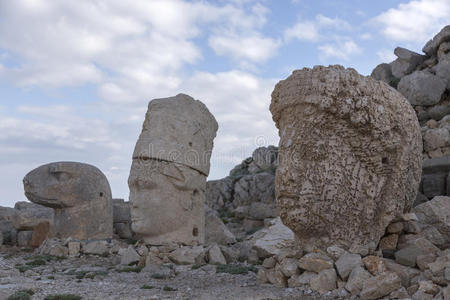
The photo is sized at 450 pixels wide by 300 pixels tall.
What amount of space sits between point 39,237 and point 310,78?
898 cm

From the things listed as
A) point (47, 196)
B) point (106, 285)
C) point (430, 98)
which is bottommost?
point (106, 285)

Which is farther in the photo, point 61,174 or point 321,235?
point 61,174

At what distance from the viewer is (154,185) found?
8.20m

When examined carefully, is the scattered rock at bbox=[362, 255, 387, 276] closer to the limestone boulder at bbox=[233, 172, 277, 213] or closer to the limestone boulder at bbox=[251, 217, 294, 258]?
the limestone boulder at bbox=[251, 217, 294, 258]

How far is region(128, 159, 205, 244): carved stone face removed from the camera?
8.20 metres

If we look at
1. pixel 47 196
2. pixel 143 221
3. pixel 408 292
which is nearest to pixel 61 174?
pixel 47 196

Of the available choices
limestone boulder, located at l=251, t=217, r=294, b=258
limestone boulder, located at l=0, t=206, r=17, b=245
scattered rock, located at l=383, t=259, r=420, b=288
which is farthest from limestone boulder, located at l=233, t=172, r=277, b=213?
scattered rock, located at l=383, t=259, r=420, b=288

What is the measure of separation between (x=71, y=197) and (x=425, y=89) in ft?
27.4

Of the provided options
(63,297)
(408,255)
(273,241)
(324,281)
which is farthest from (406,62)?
(63,297)

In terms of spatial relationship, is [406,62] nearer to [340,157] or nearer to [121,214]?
[121,214]

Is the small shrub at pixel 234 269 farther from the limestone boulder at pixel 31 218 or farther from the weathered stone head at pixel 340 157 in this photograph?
the limestone boulder at pixel 31 218

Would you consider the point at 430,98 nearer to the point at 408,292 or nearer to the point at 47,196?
the point at 408,292

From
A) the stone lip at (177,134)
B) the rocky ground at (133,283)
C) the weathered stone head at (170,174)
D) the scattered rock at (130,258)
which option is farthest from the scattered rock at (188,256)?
the stone lip at (177,134)

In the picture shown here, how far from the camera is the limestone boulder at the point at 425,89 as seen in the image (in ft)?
35.0
